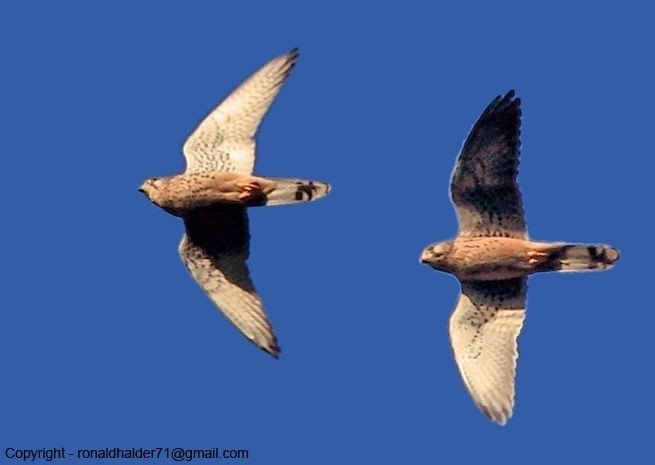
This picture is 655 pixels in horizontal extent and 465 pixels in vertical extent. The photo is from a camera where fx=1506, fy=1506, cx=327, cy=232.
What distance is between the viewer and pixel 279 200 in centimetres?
A: 1512

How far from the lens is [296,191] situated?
15.1 metres

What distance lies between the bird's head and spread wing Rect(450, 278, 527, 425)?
326 millimetres

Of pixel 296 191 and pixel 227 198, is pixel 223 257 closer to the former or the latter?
pixel 227 198

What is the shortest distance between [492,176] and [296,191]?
202 centimetres

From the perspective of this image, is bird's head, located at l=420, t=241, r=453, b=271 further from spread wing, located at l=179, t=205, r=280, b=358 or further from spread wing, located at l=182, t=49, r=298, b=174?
spread wing, located at l=182, t=49, r=298, b=174

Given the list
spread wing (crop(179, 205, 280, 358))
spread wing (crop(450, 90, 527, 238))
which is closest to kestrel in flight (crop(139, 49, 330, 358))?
spread wing (crop(179, 205, 280, 358))

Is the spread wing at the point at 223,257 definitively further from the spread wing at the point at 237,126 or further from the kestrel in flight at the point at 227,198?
the spread wing at the point at 237,126

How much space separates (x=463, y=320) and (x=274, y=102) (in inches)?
126

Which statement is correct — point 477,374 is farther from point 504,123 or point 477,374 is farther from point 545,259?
point 504,123

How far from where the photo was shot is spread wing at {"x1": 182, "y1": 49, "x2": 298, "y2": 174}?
1559 centimetres

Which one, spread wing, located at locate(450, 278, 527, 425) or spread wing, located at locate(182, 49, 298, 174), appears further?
spread wing, located at locate(182, 49, 298, 174)

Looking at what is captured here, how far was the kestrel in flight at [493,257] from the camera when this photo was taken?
46.8 ft

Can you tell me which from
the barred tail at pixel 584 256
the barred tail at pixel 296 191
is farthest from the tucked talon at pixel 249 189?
the barred tail at pixel 584 256

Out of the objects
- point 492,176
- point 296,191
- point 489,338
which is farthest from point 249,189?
point 489,338
